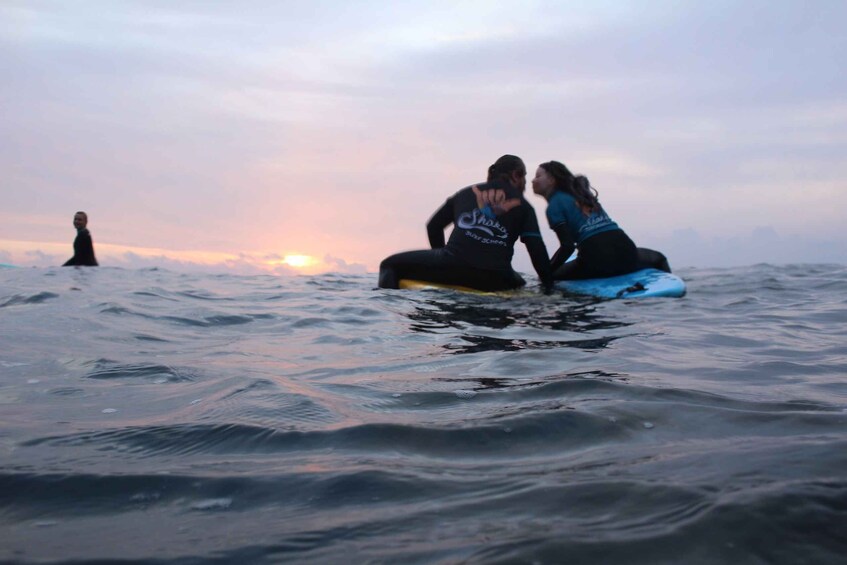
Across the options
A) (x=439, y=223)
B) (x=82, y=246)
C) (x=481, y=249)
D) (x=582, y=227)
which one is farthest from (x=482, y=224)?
(x=82, y=246)

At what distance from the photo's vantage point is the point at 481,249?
21.7 feet

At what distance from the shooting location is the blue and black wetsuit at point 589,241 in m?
7.04

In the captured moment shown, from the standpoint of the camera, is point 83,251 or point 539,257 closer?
point 539,257

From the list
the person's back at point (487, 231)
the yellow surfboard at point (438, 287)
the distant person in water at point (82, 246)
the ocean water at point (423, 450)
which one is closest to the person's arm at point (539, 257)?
the person's back at point (487, 231)

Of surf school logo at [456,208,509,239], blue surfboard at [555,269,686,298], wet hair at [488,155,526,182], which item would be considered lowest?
blue surfboard at [555,269,686,298]

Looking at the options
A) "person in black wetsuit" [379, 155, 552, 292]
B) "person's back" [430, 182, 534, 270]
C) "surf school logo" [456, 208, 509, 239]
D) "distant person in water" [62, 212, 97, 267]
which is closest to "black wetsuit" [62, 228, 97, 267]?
"distant person in water" [62, 212, 97, 267]

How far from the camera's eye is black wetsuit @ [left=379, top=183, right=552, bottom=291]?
21.6ft

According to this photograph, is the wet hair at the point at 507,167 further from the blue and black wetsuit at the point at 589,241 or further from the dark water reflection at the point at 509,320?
the dark water reflection at the point at 509,320

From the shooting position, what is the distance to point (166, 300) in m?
6.77

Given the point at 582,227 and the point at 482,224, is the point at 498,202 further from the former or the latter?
the point at 582,227

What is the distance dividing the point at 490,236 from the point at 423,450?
4.81 meters

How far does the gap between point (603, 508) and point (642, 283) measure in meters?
5.86

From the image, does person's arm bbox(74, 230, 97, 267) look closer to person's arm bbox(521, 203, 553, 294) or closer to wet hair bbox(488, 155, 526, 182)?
wet hair bbox(488, 155, 526, 182)

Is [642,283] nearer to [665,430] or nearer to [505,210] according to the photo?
[505,210]
